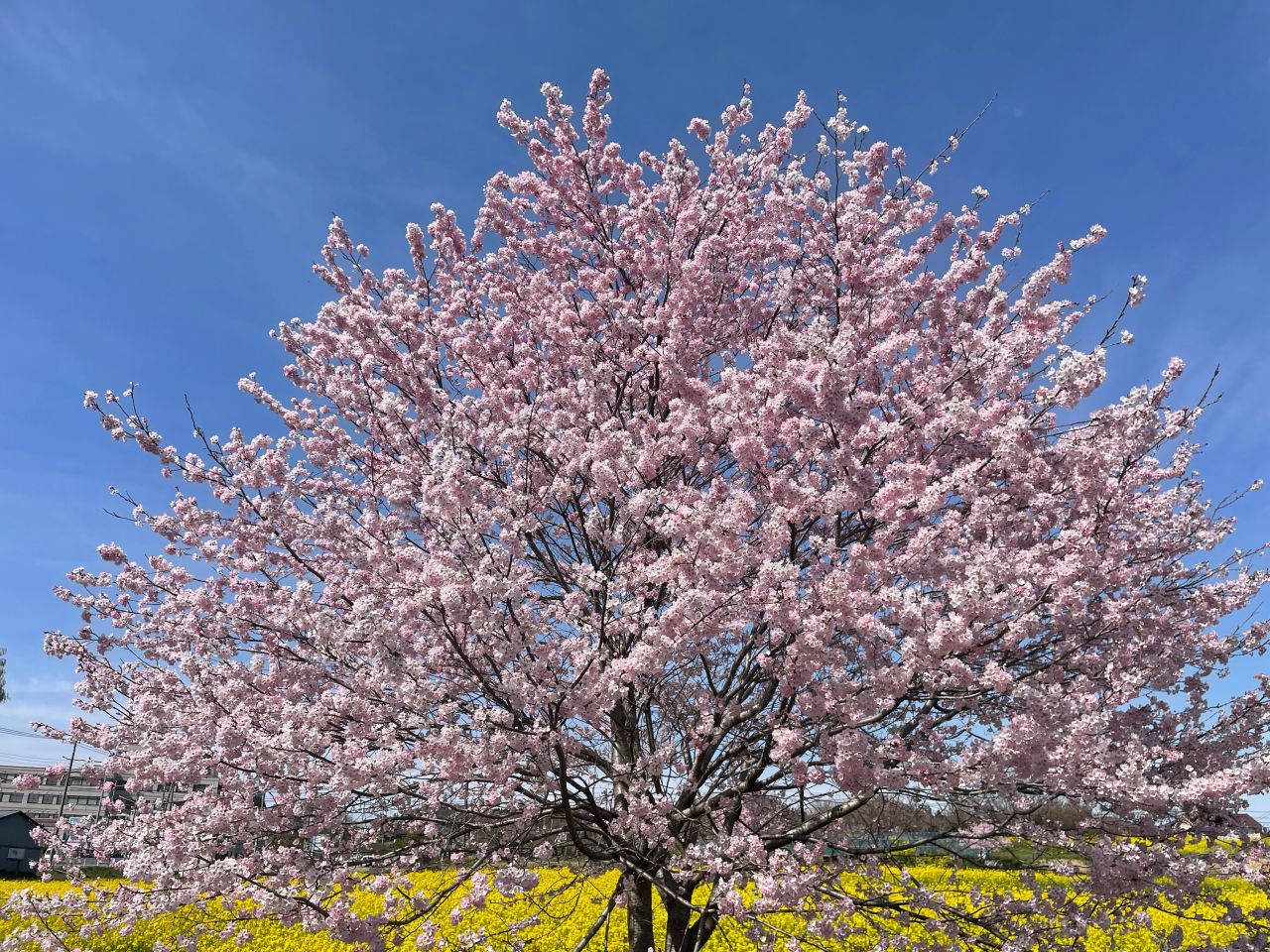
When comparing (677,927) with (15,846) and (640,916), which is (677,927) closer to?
(640,916)

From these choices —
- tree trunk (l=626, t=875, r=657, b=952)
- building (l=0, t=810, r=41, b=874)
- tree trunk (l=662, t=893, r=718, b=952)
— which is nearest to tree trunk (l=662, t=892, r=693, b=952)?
tree trunk (l=662, t=893, r=718, b=952)

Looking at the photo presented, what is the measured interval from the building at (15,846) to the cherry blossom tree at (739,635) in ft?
84.3

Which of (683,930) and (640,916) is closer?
(683,930)

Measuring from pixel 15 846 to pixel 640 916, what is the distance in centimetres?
3022

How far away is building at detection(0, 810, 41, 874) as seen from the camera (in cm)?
2655

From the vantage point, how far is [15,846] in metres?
26.7

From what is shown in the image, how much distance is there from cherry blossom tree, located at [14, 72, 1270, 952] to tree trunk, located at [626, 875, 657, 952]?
3 cm

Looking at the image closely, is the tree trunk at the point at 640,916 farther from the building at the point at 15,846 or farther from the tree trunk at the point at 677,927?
the building at the point at 15,846

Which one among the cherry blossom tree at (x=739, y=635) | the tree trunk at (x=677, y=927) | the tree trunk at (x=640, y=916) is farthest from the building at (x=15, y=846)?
the tree trunk at (x=677, y=927)

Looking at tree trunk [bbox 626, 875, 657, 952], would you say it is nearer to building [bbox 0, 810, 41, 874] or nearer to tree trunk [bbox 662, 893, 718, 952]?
tree trunk [bbox 662, 893, 718, 952]

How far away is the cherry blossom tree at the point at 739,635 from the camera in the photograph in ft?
17.4

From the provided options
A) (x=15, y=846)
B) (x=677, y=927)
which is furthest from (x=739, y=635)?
(x=15, y=846)

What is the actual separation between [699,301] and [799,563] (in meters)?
3.63

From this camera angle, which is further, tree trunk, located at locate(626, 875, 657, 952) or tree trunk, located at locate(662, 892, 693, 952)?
tree trunk, located at locate(626, 875, 657, 952)
